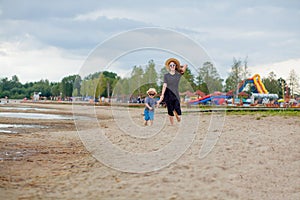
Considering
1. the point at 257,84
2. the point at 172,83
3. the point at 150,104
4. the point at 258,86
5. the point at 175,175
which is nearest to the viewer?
the point at 175,175

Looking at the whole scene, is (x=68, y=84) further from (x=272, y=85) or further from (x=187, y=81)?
(x=187, y=81)

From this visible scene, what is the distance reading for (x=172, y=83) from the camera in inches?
436

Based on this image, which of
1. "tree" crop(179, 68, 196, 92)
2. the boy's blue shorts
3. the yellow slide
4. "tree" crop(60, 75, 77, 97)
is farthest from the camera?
"tree" crop(60, 75, 77, 97)

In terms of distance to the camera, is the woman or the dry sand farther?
the woman

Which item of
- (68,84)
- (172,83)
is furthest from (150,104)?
(68,84)

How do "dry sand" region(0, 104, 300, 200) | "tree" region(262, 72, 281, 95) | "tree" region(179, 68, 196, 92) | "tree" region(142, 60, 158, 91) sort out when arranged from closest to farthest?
"dry sand" region(0, 104, 300, 200)
"tree" region(142, 60, 158, 91)
"tree" region(179, 68, 196, 92)
"tree" region(262, 72, 281, 95)

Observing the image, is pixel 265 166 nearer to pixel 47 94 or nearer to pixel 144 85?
pixel 144 85

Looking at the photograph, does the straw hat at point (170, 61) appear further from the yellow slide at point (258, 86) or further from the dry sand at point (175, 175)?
the yellow slide at point (258, 86)

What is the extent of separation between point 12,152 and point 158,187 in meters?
4.58

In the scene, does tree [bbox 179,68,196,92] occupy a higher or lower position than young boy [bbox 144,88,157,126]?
higher

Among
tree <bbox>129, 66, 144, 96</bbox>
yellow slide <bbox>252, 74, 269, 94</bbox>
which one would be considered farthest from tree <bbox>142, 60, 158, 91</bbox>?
yellow slide <bbox>252, 74, 269, 94</bbox>

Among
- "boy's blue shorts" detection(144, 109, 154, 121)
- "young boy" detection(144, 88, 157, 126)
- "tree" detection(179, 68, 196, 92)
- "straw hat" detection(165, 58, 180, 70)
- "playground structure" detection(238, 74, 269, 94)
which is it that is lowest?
"boy's blue shorts" detection(144, 109, 154, 121)

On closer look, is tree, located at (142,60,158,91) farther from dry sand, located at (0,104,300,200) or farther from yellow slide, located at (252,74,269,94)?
yellow slide, located at (252,74,269,94)

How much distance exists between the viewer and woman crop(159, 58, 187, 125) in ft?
35.6
